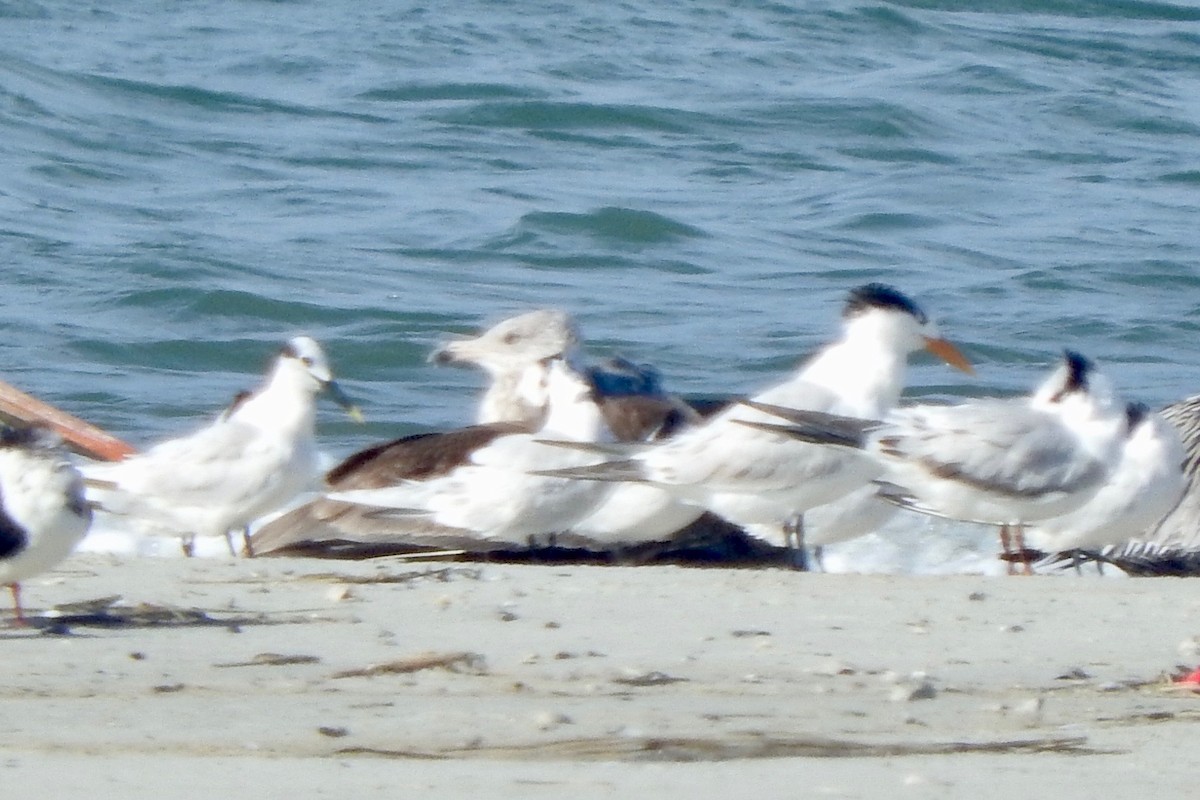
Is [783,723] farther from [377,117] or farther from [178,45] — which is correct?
[178,45]

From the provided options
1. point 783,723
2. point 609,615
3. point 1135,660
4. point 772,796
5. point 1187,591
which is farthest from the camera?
point 1187,591

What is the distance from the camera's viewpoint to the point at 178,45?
63.4ft

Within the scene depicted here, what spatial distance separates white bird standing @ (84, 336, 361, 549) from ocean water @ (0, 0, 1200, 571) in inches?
112

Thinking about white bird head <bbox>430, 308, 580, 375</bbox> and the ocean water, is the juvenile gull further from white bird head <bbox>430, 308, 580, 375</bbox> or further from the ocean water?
the ocean water

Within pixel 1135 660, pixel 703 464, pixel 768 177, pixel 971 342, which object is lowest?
pixel 1135 660

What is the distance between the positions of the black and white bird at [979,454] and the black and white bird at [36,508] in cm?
210

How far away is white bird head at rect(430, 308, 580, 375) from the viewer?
8789mm

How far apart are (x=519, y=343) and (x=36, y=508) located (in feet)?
13.9

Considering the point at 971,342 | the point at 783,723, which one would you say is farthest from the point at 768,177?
the point at 783,723

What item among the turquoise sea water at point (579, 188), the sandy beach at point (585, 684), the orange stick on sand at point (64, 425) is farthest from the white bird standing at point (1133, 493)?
the turquoise sea water at point (579, 188)

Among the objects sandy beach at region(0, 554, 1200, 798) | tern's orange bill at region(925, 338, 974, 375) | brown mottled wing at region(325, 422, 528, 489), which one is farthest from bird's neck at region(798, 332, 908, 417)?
sandy beach at region(0, 554, 1200, 798)

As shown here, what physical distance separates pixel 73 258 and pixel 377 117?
412 centimetres

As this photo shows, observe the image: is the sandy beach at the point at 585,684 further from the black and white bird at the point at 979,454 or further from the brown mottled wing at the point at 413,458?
the brown mottled wing at the point at 413,458

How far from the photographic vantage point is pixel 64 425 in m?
8.26
